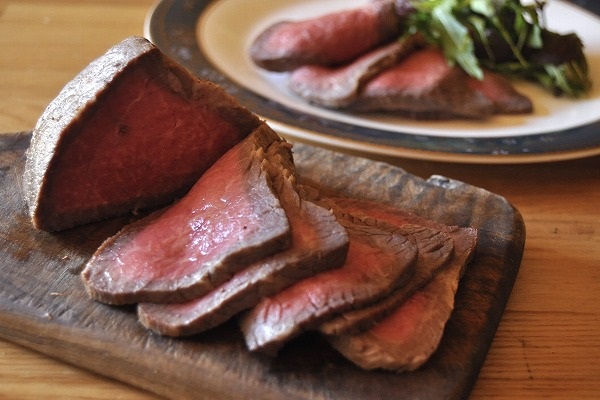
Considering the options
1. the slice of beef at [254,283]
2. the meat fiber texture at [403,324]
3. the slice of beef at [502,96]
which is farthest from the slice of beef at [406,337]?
the slice of beef at [502,96]

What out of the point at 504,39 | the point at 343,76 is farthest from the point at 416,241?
the point at 504,39

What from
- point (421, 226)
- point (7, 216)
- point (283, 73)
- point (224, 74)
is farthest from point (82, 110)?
point (283, 73)

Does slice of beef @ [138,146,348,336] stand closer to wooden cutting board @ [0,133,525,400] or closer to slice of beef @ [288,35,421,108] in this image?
wooden cutting board @ [0,133,525,400]

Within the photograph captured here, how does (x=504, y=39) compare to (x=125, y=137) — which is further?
Result: (x=504, y=39)

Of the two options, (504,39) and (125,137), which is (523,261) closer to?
(125,137)

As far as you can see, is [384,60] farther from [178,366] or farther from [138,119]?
[178,366]
